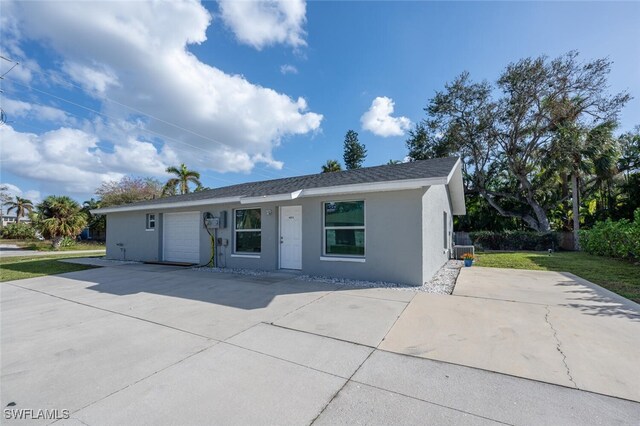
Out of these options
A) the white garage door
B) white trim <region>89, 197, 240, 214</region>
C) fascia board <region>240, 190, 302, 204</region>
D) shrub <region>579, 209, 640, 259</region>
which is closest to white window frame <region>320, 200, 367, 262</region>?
fascia board <region>240, 190, 302, 204</region>

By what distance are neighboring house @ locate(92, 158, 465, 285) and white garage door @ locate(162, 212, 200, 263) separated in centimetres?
4

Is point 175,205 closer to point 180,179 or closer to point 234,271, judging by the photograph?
point 234,271

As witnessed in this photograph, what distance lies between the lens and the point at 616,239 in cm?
1142

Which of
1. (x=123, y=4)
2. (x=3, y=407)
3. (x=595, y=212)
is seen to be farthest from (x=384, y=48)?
(x=595, y=212)

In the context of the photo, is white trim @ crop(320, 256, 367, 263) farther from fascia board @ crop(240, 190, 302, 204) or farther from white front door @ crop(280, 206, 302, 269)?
fascia board @ crop(240, 190, 302, 204)

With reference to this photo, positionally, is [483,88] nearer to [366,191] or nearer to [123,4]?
[366,191]

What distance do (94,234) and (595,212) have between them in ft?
145

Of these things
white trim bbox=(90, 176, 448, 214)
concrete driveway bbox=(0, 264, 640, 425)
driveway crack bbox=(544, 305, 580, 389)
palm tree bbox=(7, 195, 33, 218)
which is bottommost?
concrete driveway bbox=(0, 264, 640, 425)

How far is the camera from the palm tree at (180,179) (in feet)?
95.1

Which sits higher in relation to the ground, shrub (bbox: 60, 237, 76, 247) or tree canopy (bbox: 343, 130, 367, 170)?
tree canopy (bbox: 343, 130, 367, 170)

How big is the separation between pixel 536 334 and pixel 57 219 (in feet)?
89.1

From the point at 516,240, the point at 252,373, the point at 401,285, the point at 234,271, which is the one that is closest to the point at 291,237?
the point at 234,271

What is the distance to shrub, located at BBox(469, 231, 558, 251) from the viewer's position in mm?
17297

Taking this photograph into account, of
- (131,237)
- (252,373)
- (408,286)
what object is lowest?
(252,373)
